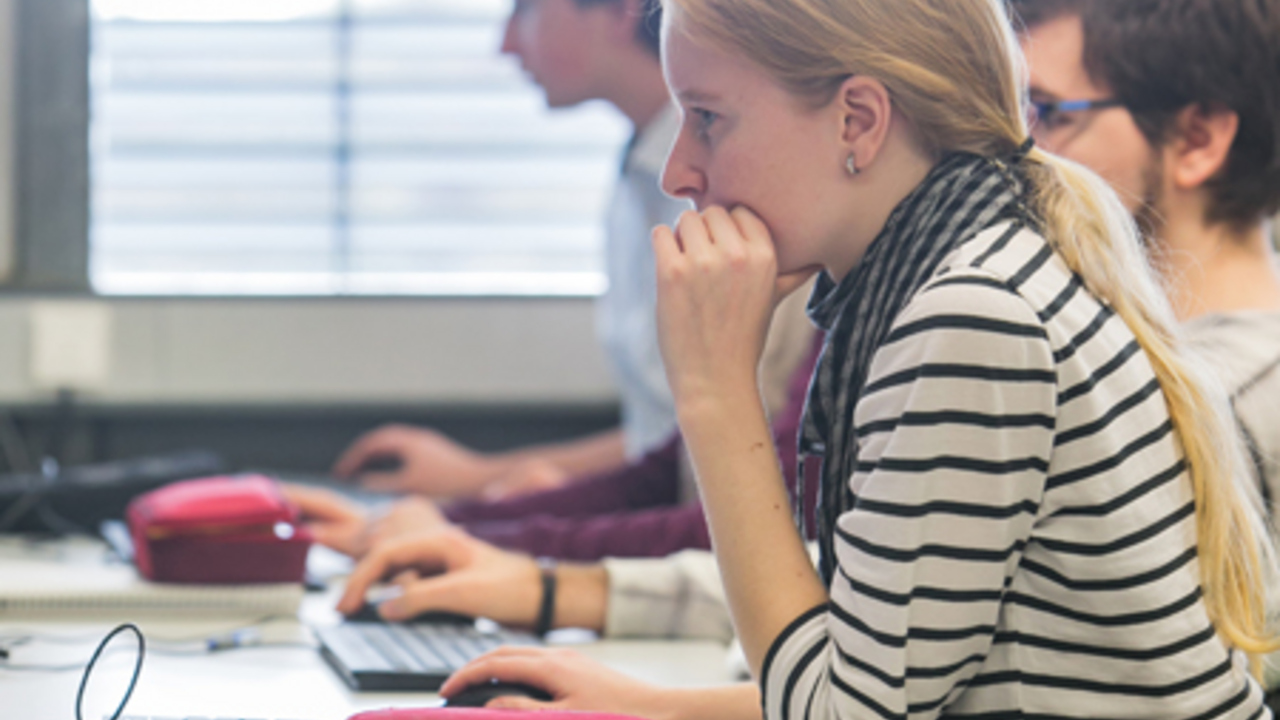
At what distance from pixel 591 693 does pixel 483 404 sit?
1.33 meters

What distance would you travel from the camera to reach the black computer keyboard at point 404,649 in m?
0.97

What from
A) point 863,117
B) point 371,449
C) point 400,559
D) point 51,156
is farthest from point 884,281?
point 51,156

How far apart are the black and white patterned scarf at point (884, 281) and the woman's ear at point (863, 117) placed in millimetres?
39

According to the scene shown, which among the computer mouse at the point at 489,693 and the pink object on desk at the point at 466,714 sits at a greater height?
the pink object on desk at the point at 466,714

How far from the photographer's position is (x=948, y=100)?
0.81 meters

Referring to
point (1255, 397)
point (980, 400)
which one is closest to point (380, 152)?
point (1255, 397)

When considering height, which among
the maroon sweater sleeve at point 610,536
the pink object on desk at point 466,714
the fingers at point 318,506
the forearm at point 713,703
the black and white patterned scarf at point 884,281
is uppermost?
the black and white patterned scarf at point 884,281

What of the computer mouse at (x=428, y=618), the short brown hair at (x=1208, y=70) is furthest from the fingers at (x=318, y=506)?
the short brown hair at (x=1208, y=70)

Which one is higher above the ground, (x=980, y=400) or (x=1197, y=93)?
(x=1197, y=93)

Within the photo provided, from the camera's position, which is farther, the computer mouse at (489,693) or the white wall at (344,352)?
the white wall at (344,352)

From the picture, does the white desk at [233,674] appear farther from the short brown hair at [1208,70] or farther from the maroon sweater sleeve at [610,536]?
the short brown hair at [1208,70]

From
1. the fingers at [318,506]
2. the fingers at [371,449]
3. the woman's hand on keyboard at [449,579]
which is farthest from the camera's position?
the fingers at [371,449]

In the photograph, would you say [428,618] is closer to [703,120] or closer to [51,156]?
[703,120]

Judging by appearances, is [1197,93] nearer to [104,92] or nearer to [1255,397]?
[1255,397]
